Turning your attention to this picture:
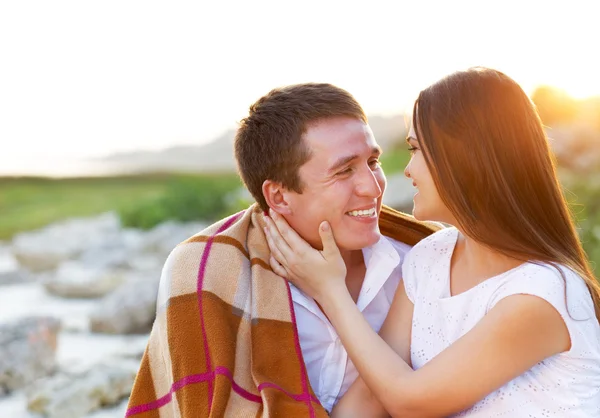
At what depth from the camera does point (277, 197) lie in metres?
2.71

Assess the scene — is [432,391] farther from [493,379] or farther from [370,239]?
[370,239]

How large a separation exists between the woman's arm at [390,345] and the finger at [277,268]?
0.38m

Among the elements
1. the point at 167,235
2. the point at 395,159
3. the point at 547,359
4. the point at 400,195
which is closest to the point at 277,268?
the point at 547,359

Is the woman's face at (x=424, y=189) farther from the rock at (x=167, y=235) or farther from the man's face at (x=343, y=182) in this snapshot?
the rock at (x=167, y=235)

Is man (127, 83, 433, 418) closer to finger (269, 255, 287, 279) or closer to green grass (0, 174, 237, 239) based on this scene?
finger (269, 255, 287, 279)

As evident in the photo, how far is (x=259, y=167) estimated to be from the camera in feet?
9.05

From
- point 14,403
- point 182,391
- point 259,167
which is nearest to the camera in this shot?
point 182,391

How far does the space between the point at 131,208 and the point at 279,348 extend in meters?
10.3

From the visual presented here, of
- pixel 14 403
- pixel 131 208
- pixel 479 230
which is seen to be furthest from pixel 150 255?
pixel 479 230

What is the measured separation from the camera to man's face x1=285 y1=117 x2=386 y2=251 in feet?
8.39

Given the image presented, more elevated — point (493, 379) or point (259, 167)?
point (259, 167)

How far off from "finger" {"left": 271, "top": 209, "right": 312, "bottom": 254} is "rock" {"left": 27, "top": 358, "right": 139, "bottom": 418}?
2.26 meters

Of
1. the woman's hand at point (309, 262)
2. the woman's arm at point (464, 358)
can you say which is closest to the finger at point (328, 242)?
the woman's hand at point (309, 262)

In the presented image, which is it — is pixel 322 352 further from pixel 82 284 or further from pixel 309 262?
pixel 82 284
